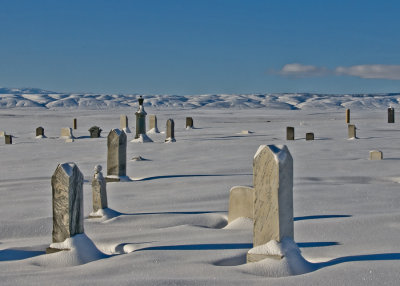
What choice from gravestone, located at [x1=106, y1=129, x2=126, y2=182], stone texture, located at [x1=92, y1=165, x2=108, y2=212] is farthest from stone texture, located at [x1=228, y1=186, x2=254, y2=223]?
gravestone, located at [x1=106, y1=129, x2=126, y2=182]

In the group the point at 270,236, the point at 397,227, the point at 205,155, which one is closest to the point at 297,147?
the point at 205,155

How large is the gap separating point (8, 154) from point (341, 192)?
14131 mm

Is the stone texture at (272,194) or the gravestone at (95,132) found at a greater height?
the gravestone at (95,132)

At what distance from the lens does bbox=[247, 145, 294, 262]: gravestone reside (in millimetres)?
5734

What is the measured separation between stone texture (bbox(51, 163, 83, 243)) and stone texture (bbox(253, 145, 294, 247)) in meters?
2.11

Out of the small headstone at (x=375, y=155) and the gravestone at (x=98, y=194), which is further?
the small headstone at (x=375, y=155)

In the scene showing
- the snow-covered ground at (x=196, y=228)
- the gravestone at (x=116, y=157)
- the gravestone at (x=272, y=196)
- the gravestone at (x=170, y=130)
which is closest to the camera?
the snow-covered ground at (x=196, y=228)

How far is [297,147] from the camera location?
21.5 m

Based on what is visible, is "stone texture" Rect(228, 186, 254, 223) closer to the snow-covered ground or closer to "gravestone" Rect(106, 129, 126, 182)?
the snow-covered ground

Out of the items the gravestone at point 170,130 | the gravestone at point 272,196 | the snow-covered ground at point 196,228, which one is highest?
the gravestone at point 170,130

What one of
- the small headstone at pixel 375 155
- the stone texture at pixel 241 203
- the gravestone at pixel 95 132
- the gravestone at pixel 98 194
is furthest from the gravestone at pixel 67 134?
the stone texture at pixel 241 203

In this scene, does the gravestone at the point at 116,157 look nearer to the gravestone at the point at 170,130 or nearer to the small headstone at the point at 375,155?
the small headstone at the point at 375,155

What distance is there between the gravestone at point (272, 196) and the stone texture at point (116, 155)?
26.1 ft

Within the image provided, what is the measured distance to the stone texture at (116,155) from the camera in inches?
532
